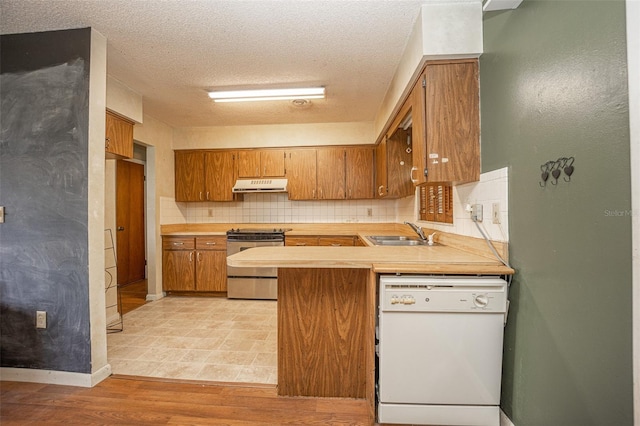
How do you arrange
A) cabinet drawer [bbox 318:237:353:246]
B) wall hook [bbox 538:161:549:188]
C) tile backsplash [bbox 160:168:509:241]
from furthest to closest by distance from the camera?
tile backsplash [bbox 160:168:509:241] → cabinet drawer [bbox 318:237:353:246] → wall hook [bbox 538:161:549:188]

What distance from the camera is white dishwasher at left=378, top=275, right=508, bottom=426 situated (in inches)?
54.6

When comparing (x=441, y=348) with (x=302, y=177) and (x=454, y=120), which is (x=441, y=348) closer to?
(x=454, y=120)

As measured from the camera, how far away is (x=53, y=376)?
188cm

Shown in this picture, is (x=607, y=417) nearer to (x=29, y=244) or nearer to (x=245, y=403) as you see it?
(x=245, y=403)

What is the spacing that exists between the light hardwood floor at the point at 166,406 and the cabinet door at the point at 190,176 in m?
2.73

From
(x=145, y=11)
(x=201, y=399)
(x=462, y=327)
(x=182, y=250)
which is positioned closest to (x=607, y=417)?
(x=462, y=327)

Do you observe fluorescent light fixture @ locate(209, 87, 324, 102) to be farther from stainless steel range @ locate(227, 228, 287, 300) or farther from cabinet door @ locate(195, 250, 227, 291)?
cabinet door @ locate(195, 250, 227, 291)

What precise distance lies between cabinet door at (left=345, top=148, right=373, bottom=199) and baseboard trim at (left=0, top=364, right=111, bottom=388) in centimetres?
330

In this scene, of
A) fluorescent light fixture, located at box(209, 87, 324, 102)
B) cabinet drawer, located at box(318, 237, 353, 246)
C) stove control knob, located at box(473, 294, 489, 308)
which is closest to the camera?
stove control knob, located at box(473, 294, 489, 308)


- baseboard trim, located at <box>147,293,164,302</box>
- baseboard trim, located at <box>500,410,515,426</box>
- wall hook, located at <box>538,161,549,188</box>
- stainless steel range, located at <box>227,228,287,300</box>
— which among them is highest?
wall hook, located at <box>538,161,549,188</box>

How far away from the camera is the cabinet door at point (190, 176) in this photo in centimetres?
416

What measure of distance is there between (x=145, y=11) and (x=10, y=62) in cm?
114

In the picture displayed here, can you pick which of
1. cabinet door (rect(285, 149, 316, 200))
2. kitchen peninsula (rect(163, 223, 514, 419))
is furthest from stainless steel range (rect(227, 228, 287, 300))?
kitchen peninsula (rect(163, 223, 514, 419))

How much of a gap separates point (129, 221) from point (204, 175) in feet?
5.21
